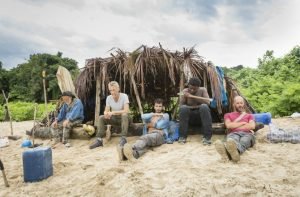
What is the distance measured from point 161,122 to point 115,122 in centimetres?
107

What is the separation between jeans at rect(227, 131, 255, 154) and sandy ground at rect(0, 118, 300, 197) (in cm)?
11

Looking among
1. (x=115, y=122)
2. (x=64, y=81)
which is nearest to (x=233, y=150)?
(x=115, y=122)

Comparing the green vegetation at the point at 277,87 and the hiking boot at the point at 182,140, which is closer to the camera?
the hiking boot at the point at 182,140

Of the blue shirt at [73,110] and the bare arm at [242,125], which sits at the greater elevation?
the blue shirt at [73,110]

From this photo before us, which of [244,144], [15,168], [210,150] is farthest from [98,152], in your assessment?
[244,144]

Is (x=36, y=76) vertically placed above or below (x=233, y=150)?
above

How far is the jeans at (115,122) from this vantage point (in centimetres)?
552

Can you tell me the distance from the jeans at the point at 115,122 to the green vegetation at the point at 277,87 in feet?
9.94

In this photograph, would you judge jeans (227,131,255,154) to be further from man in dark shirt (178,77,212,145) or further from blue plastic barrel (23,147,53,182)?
blue plastic barrel (23,147,53,182)

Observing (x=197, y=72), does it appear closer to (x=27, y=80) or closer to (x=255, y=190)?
(x=255, y=190)

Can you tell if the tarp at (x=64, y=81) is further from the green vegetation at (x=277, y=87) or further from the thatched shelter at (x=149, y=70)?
the green vegetation at (x=277, y=87)

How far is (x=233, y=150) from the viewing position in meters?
3.68

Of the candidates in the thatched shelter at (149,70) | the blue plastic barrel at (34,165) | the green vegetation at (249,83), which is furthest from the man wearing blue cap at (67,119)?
the green vegetation at (249,83)

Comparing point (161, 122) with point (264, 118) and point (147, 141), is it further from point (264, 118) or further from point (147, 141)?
point (264, 118)
